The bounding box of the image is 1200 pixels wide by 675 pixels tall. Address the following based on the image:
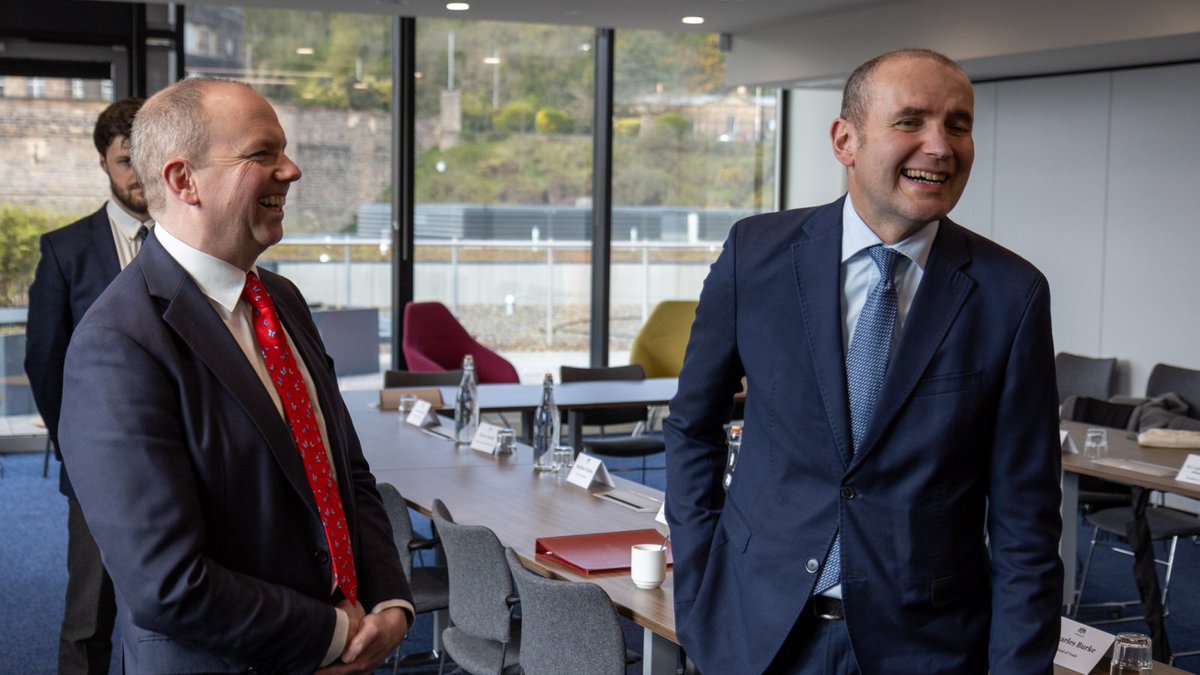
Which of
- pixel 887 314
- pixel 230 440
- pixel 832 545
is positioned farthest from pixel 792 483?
pixel 230 440

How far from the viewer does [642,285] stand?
1095 cm

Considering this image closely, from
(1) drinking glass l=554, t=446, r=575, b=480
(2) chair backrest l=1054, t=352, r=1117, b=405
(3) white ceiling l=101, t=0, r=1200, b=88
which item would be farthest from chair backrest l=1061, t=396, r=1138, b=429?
(1) drinking glass l=554, t=446, r=575, b=480

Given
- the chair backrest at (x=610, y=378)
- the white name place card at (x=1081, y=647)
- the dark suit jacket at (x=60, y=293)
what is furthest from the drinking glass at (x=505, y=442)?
the white name place card at (x=1081, y=647)

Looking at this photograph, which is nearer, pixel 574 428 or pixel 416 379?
pixel 574 428

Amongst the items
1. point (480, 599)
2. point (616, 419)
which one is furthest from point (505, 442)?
point (616, 419)

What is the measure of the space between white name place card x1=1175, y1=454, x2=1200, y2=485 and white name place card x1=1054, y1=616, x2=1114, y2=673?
2.38 metres

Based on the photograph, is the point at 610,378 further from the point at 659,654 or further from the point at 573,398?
the point at 659,654

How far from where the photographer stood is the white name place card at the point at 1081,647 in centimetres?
285

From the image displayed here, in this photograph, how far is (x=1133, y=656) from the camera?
2646 millimetres

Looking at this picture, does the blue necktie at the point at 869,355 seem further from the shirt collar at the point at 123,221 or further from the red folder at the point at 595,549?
the shirt collar at the point at 123,221

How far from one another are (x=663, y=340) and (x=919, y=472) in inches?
297

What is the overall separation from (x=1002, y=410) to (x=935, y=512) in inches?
7.4

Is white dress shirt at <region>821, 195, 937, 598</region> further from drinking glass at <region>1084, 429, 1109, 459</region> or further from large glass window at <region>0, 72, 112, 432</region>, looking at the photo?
large glass window at <region>0, 72, 112, 432</region>

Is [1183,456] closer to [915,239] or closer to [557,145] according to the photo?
[915,239]
